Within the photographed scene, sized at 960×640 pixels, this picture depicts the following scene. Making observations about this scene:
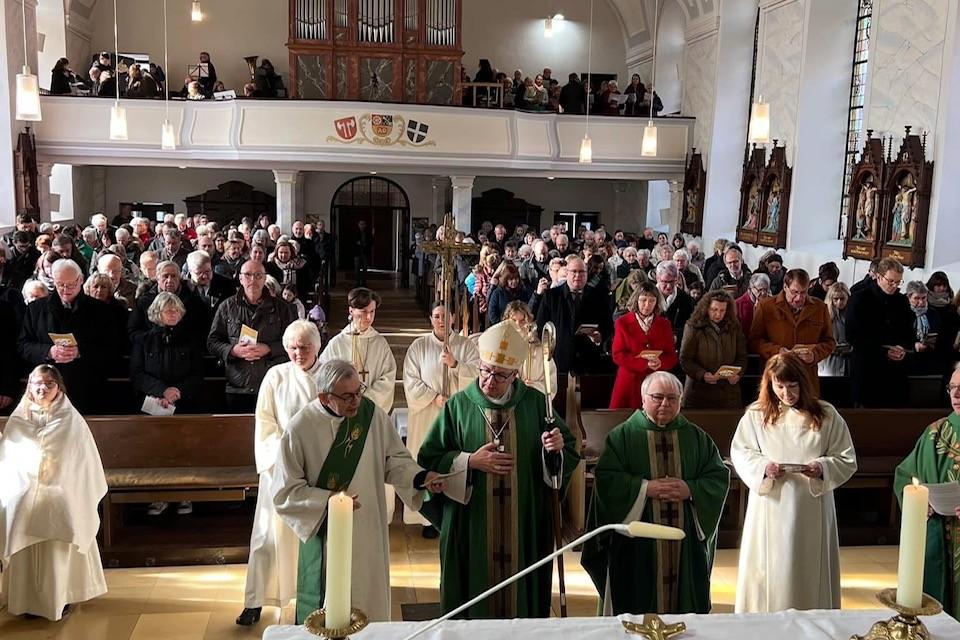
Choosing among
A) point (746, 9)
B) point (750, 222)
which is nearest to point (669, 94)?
point (746, 9)

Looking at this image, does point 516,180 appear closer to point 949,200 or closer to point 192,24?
point 192,24

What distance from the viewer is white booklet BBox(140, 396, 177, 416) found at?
6191 millimetres

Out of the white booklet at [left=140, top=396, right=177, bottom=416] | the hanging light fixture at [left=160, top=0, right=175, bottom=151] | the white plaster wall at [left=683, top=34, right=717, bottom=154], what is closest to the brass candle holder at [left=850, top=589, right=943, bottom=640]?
the white booklet at [left=140, top=396, right=177, bottom=416]

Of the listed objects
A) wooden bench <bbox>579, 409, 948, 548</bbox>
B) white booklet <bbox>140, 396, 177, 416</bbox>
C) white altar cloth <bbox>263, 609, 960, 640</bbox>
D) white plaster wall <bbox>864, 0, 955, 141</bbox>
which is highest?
white plaster wall <bbox>864, 0, 955, 141</bbox>

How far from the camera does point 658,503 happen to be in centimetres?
427

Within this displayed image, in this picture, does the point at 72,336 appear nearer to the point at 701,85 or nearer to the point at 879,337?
the point at 879,337

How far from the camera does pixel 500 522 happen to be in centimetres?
429

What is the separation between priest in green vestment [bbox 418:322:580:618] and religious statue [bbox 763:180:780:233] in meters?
11.5

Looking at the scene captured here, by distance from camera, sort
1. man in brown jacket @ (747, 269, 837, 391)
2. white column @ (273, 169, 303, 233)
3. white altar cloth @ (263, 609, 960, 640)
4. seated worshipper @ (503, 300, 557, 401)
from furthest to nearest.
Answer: white column @ (273, 169, 303, 233) < man in brown jacket @ (747, 269, 837, 391) < seated worshipper @ (503, 300, 557, 401) < white altar cloth @ (263, 609, 960, 640)

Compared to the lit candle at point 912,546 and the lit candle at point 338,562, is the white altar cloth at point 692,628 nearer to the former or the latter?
the lit candle at point 912,546

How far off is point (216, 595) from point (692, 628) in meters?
3.41

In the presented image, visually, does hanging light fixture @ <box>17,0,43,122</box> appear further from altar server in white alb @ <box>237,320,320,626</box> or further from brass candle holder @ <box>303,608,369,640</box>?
brass candle holder @ <box>303,608,369,640</box>

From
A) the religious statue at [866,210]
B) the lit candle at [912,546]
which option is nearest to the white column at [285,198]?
the religious statue at [866,210]

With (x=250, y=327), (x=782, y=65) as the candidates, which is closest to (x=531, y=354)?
(x=250, y=327)
